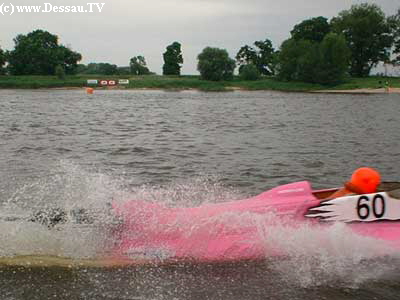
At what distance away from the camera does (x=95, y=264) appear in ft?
21.1

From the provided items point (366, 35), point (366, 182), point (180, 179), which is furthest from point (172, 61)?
point (366, 182)

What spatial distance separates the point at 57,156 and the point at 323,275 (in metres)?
10.3

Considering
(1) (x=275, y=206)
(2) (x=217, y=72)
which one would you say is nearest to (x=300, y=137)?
(1) (x=275, y=206)

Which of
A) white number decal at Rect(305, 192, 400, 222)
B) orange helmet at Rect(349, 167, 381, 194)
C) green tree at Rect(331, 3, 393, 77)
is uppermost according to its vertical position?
green tree at Rect(331, 3, 393, 77)

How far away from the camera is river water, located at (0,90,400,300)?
5.97 meters

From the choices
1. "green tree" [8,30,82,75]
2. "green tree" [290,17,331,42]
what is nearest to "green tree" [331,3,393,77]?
"green tree" [290,17,331,42]

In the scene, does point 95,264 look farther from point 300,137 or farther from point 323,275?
point 300,137

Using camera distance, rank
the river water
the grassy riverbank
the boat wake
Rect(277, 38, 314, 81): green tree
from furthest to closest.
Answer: Rect(277, 38, 314, 81): green tree < the grassy riverbank < the boat wake < the river water

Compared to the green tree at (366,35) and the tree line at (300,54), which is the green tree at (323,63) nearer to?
the tree line at (300,54)

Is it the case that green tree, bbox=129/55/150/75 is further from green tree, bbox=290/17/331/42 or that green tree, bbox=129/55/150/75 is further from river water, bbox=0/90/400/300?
river water, bbox=0/90/400/300

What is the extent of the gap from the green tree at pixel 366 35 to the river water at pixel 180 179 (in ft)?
240

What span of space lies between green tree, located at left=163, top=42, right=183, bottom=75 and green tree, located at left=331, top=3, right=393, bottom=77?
40.2m

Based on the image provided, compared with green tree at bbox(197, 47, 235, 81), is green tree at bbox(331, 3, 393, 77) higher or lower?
higher

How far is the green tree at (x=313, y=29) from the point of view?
349 feet
